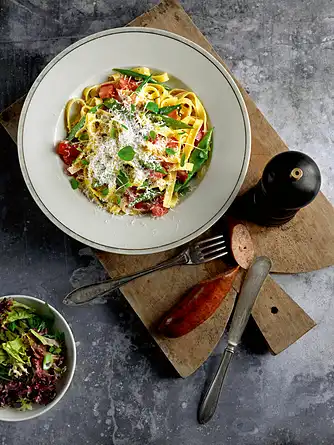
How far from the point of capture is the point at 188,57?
8.45 ft

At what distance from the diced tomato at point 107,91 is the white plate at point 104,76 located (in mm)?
52

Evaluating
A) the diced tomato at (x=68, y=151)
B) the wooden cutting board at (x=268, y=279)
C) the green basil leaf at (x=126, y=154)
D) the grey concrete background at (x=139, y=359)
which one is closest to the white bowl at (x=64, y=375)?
the grey concrete background at (x=139, y=359)

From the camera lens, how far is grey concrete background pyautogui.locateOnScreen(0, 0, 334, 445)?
2799 millimetres

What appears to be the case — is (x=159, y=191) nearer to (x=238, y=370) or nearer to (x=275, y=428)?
(x=238, y=370)

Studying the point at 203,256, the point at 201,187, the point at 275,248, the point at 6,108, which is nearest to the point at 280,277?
the point at 275,248

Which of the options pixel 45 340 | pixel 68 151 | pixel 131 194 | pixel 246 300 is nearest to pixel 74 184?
pixel 68 151

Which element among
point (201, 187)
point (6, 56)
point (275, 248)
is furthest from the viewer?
point (6, 56)

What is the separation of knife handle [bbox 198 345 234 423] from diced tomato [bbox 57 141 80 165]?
107 centimetres

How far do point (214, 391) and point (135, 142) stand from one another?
118cm

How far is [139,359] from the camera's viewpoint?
2.80 metres

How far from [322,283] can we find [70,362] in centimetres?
122

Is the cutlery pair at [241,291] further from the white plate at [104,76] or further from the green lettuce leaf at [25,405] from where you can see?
the green lettuce leaf at [25,405]

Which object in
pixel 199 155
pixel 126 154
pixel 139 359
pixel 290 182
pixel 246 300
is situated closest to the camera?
pixel 290 182

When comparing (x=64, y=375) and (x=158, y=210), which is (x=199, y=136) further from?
(x=64, y=375)
